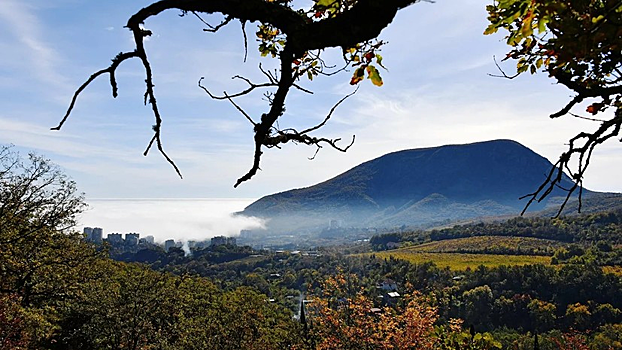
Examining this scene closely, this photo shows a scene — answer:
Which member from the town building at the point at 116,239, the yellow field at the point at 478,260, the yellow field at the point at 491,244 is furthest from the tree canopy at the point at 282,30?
the town building at the point at 116,239

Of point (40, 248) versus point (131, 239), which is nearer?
point (40, 248)

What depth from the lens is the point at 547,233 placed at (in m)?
96.6

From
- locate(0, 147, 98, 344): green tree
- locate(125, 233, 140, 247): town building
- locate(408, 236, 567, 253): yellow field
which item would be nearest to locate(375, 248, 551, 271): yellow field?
locate(408, 236, 567, 253): yellow field

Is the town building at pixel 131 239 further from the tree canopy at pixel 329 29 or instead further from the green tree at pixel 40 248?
the tree canopy at pixel 329 29

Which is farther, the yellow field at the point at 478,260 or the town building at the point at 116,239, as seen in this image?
the town building at the point at 116,239

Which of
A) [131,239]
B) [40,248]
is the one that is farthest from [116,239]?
[40,248]

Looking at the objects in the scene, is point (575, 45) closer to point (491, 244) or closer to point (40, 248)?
point (40, 248)

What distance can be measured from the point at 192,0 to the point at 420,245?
115513 millimetres

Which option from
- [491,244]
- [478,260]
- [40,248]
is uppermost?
[40,248]

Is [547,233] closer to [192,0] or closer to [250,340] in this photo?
[250,340]

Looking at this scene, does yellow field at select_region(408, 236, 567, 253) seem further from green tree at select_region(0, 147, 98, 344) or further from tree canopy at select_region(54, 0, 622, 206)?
tree canopy at select_region(54, 0, 622, 206)

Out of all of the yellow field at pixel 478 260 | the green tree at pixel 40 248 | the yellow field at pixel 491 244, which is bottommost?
the yellow field at pixel 478 260

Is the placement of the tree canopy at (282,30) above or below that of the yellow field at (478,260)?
above

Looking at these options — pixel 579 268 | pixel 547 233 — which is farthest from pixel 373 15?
pixel 547 233
